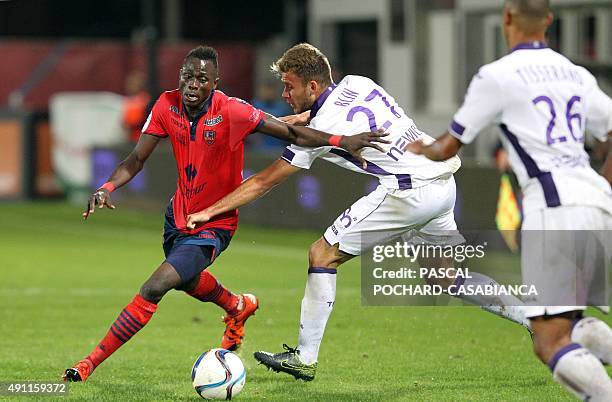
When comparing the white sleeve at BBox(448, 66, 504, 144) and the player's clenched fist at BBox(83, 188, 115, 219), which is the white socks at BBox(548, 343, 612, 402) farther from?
the player's clenched fist at BBox(83, 188, 115, 219)

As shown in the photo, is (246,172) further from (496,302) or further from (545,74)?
(545,74)

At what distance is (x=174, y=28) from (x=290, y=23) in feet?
9.71

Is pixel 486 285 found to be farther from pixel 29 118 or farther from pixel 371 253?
pixel 29 118

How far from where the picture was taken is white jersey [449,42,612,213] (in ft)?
19.0

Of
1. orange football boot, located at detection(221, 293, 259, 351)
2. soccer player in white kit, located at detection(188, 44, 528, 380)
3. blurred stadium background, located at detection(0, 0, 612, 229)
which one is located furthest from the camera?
blurred stadium background, located at detection(0, 0, 612, 229)

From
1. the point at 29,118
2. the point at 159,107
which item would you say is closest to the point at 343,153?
the point at 159,107

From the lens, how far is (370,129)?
25.6 feet

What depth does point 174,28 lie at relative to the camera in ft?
102

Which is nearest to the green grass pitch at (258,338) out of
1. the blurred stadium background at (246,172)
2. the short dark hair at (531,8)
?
the blurred stadium background at (246,172)

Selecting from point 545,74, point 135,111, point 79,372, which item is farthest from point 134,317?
point 135,111

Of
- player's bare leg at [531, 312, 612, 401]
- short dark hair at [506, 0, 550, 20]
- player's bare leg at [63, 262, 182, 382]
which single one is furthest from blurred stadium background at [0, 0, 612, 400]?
player's bare leg at [531, 312, 612, 401]

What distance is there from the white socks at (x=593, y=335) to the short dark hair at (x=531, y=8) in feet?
4.67

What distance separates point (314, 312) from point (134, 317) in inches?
42.6

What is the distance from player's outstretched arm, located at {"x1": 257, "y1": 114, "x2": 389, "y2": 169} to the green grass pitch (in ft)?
4.68
